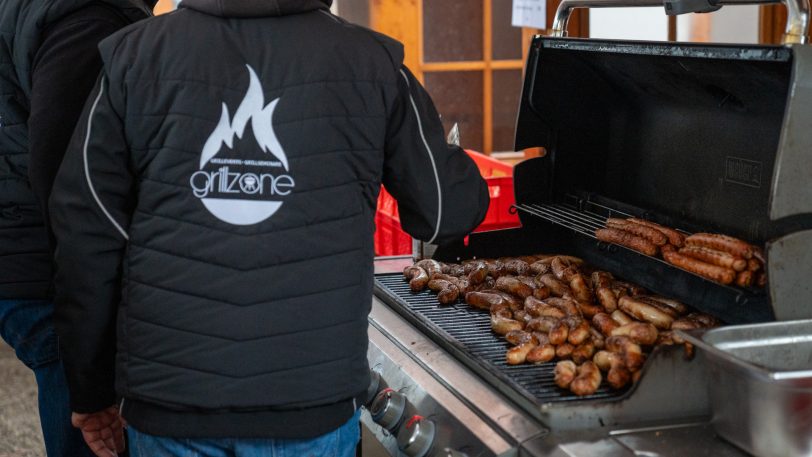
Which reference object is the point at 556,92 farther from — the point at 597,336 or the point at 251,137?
the point at 251,137

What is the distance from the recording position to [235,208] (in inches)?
73.1

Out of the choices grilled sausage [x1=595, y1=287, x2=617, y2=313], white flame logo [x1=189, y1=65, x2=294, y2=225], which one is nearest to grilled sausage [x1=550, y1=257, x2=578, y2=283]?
grilled sausage [x1=595, y1=287, x2=617, y2=313]

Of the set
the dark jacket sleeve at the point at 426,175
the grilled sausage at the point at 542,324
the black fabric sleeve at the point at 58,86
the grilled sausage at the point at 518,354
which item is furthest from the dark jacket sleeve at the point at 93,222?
the grilled sausage at the point at 542,324

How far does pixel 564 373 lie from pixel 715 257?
434mm

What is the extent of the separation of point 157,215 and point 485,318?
1.02 m

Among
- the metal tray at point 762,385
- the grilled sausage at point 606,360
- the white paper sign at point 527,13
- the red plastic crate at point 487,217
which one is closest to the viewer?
the metal tray at point 762,385

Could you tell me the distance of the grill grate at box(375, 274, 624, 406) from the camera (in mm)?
2037

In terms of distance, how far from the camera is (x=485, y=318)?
2580 millimetres

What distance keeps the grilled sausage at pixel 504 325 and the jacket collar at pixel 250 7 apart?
96cm

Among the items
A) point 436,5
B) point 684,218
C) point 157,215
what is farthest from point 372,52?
point 436,5

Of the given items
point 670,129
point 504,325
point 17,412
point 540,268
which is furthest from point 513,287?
point 17,412

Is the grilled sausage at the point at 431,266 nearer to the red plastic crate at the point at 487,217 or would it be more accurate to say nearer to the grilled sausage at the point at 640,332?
the red plastic crate at the point at 487,217

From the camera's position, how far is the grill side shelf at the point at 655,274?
214 cm

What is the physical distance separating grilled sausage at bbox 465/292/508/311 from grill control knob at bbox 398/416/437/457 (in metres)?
0.54
